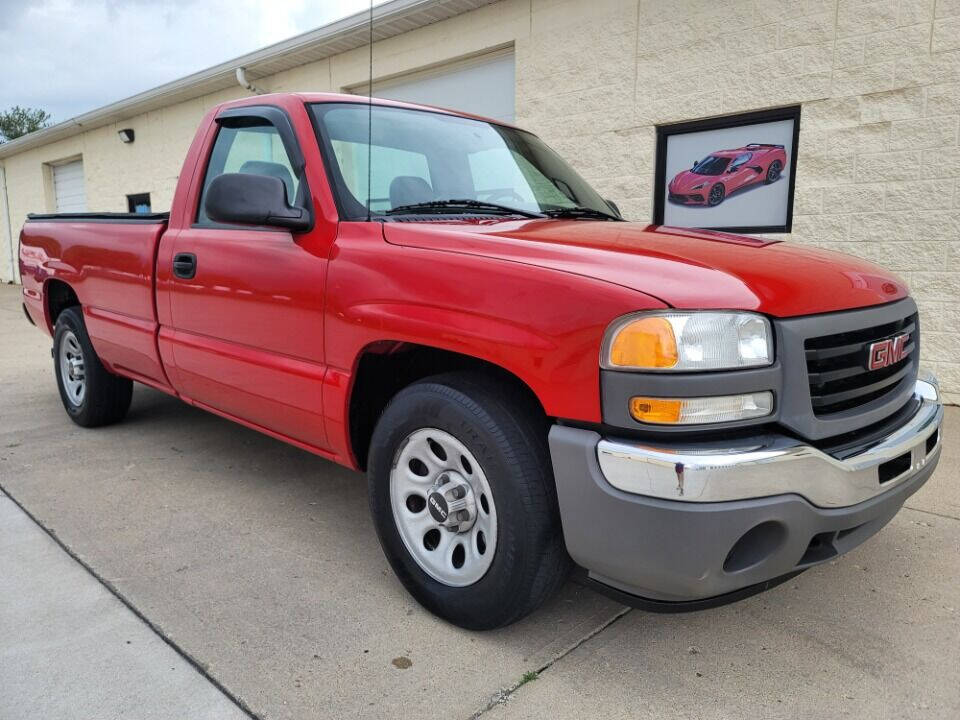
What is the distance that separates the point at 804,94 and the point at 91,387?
18.6 feet

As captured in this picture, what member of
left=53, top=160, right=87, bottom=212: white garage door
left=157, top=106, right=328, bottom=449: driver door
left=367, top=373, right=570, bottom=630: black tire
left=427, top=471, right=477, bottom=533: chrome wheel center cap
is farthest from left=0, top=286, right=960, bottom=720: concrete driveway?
left=53, top=160, right=87, bottom=212: white garage door

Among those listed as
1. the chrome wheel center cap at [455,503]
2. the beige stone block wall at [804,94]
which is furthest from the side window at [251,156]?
the beige stone block wall at [804,94]

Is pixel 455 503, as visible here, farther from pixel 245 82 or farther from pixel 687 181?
pixel 245 82

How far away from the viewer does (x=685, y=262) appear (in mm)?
2051

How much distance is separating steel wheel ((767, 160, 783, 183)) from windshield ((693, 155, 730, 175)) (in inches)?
15.1

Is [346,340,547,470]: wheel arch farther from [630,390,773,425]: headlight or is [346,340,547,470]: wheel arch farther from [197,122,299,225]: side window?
[197,122,299,225]: side window

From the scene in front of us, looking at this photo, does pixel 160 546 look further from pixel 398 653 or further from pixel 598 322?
pixel 598 322

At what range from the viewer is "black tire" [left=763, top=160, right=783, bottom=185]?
20.0 ft

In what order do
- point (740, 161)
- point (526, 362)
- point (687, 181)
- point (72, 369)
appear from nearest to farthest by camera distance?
point (526, 362) → point (72, 369) → point (740, 161) → point (687, 181)

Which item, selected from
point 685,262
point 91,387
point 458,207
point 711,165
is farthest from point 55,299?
point 711,165

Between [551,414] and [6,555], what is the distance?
2.35 metres

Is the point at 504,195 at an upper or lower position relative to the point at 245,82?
lower

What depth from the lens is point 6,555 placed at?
2875mm

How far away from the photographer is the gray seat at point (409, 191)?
283cm
